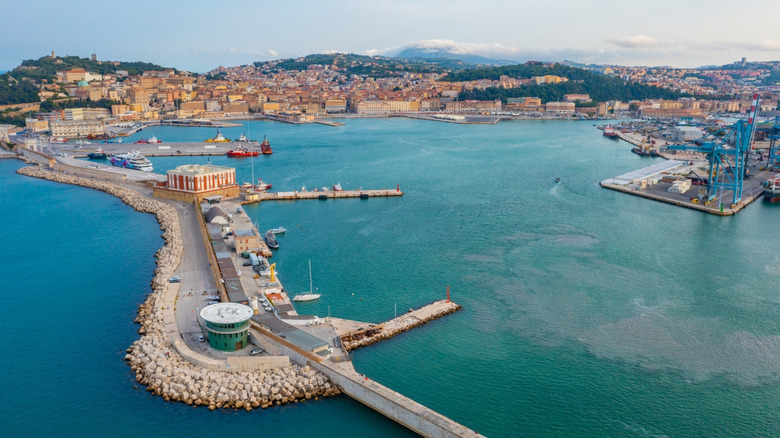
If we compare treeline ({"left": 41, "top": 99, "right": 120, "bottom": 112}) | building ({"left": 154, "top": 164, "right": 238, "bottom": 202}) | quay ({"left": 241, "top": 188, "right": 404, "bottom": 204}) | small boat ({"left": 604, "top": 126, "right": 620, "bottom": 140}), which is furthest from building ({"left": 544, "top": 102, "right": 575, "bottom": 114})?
building ({"left": 154, "top": 164, "right": 238, "bottom": 202})

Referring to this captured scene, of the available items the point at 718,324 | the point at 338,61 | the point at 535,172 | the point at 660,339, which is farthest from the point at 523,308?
the point at 338,61

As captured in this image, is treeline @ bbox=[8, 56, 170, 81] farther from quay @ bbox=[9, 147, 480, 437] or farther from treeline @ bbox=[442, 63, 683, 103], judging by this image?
quay @ bbox=[9, 147, 480, 437]

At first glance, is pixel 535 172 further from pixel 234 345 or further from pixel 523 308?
pixel 234 345

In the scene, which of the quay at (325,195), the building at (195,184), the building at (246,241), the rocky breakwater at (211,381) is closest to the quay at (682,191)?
the quay at (325,195)

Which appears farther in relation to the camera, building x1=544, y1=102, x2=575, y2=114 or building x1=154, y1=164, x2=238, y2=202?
building x1=544, y1=102, x2=575, y2=114

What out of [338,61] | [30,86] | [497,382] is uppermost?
[338,61]

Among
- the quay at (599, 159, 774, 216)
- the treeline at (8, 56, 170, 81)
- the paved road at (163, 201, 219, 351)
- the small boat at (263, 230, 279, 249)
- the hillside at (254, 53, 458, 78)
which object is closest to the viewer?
the paved road at (163, 201, 219, 351)
